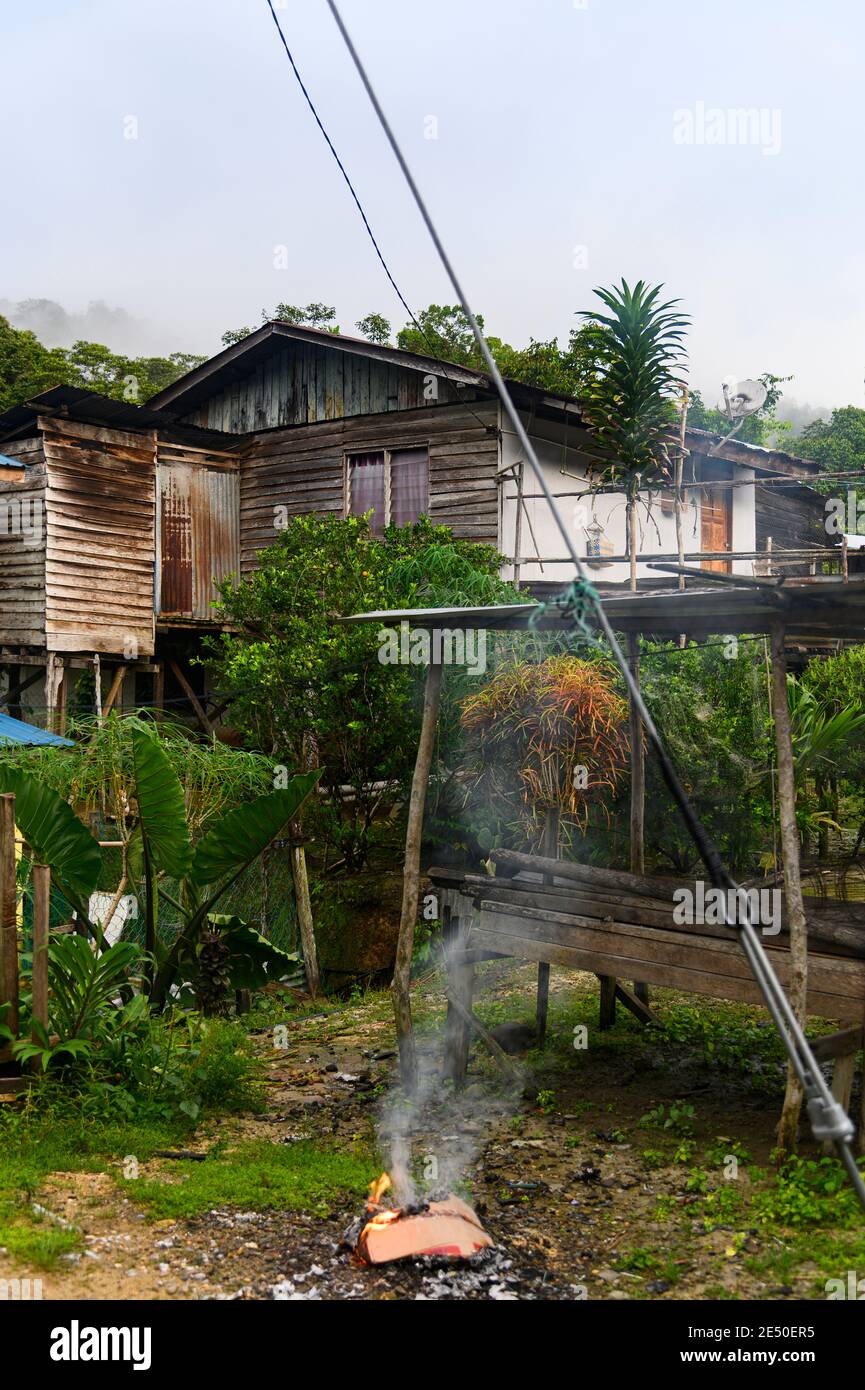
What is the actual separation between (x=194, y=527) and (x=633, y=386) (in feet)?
35.1

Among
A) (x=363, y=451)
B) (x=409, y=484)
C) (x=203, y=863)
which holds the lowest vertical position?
(x=203, y=863)

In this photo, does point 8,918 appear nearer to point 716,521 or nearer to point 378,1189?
point 378,1189

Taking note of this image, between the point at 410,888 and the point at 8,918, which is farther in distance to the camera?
the point at 410,888

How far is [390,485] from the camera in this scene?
1831 cm

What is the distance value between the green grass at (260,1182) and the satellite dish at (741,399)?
44.0 feet

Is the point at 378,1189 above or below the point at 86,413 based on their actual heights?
below

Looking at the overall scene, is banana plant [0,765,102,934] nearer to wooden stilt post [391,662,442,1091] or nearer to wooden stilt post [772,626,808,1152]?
wooden stilt post [391,662,442,1091]

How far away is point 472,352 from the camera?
29406mm

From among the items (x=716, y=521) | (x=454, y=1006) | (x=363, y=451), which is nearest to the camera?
(x=454, y=1006)

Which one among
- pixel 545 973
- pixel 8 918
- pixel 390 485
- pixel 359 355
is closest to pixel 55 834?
pixel 8 918

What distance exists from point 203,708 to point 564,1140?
1627 centimetres

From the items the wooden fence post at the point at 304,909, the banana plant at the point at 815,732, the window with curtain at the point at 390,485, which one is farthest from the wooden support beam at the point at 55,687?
the banana plant at the point at 815,732

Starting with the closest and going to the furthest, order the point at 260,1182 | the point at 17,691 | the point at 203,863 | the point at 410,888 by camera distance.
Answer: the point at 260,1182
the point at 410,888
the point at 203,863
the point at 17,691

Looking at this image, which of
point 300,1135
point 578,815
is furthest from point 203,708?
point 300,1135
